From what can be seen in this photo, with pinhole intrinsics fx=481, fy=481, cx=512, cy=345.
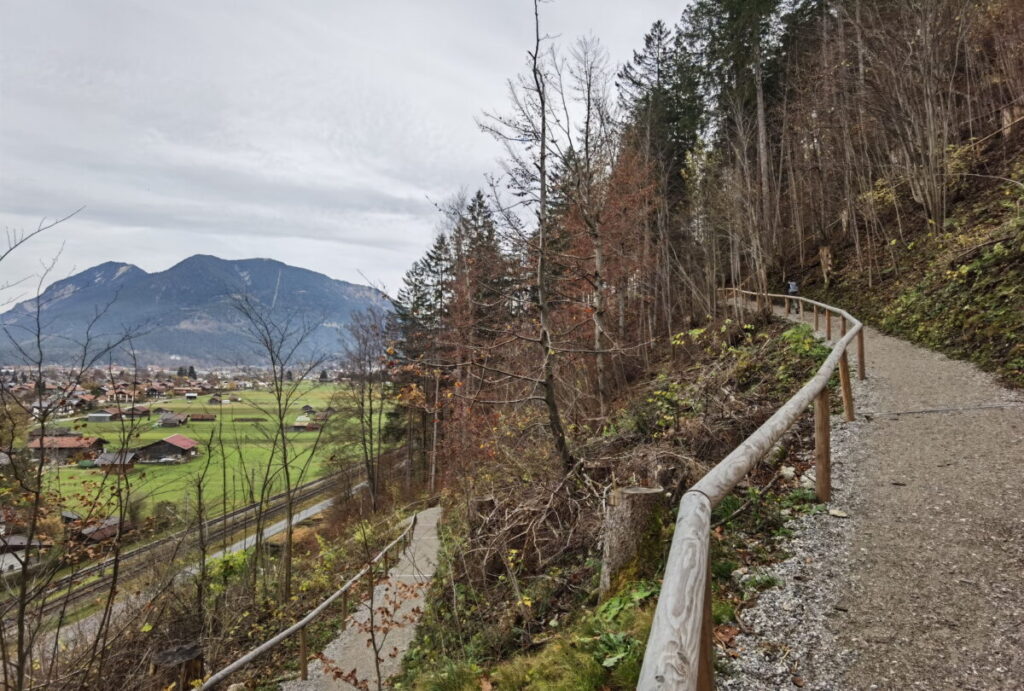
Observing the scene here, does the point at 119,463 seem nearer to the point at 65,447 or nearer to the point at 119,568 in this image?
the point at 65,447

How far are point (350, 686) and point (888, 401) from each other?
9.32 m

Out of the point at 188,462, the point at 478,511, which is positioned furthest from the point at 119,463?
the point at 188,462

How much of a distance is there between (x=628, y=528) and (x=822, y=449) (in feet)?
5.52

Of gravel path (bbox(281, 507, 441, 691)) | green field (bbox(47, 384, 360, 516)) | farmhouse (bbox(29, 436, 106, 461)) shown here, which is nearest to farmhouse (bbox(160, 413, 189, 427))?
green field (bbox(47, 384, 360, 516))

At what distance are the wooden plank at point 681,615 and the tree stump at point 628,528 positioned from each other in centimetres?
268

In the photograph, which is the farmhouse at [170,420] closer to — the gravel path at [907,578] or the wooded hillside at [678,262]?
the wooded hillside at [678,262]

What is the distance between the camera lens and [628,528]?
4.06 m


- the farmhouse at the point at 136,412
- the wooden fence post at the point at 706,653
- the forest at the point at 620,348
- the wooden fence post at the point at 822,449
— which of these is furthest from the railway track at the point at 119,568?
the wooden fence post at the point at 822,449

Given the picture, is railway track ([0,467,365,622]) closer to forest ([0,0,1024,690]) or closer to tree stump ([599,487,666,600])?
forest ([0,0,1024,690])

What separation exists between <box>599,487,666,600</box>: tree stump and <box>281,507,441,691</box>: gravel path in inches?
167

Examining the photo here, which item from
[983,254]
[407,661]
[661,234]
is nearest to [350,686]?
[407,661]

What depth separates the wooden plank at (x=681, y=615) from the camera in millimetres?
1000

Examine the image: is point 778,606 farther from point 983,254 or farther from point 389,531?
point 389,531

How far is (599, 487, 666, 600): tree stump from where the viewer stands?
159 inches
